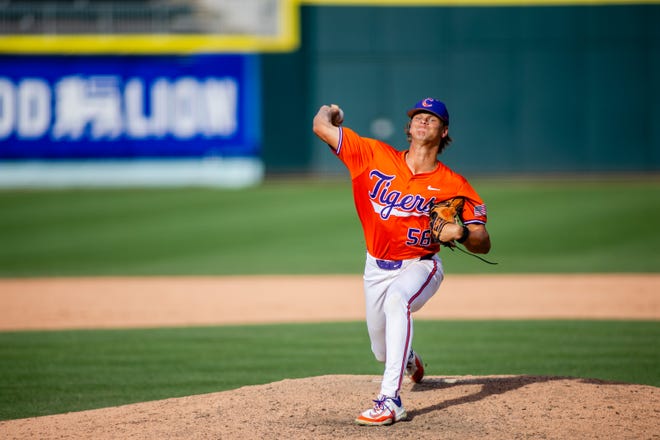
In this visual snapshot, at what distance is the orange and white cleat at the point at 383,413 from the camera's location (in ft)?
17.5

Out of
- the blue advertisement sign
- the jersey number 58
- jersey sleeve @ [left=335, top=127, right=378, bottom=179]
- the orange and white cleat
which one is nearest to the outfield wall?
the blue advertisement sign

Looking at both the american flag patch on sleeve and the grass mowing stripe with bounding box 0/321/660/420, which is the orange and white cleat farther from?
the grass mowing stripe with bounding box 0/321/660/420

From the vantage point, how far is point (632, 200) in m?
20.1

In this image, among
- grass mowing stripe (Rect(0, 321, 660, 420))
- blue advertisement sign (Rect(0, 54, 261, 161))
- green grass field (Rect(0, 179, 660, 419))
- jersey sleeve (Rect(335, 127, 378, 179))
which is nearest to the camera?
jersey sleeve (Rect(335, 127, 378, 179))

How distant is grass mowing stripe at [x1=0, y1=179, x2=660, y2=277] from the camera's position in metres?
15.4

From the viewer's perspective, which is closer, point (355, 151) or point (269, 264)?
point (355, 151)

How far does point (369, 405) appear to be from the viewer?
19.3 feet

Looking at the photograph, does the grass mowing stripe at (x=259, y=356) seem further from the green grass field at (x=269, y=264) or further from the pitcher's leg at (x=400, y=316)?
the pitcher's leg at (x=400, y=316)

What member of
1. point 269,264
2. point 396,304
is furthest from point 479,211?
point 269,264

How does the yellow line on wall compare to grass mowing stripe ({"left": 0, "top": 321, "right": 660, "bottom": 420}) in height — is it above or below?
above

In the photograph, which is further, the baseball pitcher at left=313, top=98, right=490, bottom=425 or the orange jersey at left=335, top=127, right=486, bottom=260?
the orange jersey at left=335, top=127, right=486, bottom=260

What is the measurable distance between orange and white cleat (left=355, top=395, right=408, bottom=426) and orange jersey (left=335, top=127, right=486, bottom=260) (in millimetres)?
873

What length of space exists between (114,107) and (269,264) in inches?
353

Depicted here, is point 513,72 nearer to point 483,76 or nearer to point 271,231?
point 483,76
